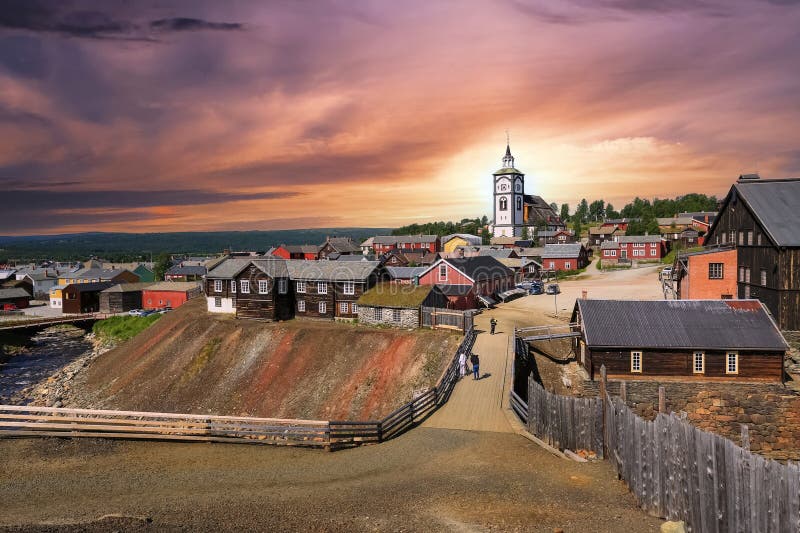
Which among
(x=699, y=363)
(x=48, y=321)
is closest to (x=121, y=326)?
(x=48, y=321)

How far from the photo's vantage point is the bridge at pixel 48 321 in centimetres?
7269

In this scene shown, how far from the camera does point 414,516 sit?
13.0 metres

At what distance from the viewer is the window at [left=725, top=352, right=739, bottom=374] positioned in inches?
1196

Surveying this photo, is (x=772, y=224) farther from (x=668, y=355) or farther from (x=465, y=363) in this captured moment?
(x=465, y=363)

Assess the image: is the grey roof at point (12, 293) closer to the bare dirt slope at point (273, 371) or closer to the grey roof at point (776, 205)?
the bare dirt slope at point (273, 371)

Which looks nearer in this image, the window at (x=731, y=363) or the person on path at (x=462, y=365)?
the person on path at (x=462, y=365)

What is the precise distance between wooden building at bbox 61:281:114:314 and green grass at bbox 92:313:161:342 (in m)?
10.4

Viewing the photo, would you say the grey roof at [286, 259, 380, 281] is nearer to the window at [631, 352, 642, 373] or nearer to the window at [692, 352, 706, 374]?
the window at [631, 352, 642, 373]

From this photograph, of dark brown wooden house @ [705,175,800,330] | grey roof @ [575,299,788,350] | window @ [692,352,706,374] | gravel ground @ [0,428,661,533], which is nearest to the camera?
gravel ground @ [0,428,661,533]

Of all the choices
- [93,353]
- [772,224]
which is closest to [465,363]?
[772,224]

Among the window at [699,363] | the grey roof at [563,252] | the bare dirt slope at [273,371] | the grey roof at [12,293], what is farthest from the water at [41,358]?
the grey roof at [563,252]

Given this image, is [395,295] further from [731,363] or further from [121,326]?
[121,326]

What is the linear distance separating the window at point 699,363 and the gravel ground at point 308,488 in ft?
55.6

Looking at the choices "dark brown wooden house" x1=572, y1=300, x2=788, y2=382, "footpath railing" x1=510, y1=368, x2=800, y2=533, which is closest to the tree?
"dark brown wooden house" x1=572, y1=300, x2=788, y2=382
